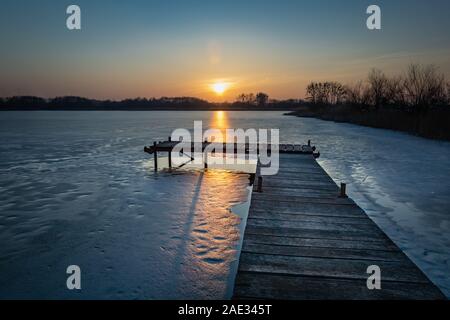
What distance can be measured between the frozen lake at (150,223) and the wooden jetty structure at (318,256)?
1.18 meters

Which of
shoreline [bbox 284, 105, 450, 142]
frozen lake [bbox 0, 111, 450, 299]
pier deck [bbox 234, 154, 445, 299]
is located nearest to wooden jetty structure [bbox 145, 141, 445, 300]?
pier deck [bbox 234, 154, 445, 299]

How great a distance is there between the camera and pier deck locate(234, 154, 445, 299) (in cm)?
352

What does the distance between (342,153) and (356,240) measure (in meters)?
17.0

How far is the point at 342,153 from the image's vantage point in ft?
67.2

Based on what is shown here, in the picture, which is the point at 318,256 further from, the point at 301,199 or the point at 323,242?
the point at 301,199

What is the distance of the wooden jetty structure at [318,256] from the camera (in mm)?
3514

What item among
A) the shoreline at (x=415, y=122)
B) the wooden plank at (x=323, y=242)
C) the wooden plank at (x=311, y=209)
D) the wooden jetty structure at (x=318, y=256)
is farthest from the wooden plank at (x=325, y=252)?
the shoreline at (x=415, y=122)

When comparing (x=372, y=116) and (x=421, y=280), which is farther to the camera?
(x=372, y=116)

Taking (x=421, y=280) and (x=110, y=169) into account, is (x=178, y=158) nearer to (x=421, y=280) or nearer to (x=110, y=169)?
(x=110, y=169)

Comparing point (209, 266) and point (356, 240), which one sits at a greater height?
point (356, 240)

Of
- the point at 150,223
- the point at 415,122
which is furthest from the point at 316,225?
the point at 415,122
